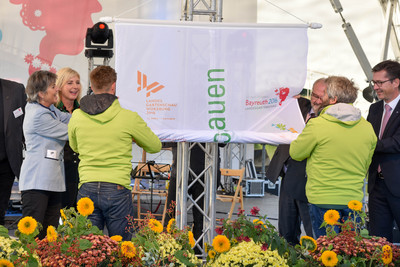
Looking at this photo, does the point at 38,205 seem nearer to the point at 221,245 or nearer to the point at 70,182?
the point at 70,182

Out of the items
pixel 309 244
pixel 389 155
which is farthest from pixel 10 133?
pixel 389 155

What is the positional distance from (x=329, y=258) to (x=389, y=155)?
1504 millimetres

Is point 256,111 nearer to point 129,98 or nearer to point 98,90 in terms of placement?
point 129,98

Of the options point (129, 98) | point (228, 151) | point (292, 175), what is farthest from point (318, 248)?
point (228, 151)

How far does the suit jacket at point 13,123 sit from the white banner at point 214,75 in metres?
0.80

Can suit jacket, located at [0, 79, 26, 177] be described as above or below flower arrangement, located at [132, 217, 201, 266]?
above

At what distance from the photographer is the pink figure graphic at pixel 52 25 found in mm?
7497

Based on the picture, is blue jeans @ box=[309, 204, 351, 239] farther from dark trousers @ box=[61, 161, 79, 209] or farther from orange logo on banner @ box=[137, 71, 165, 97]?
dark trousers @ box=[61, 161, 79, 209]

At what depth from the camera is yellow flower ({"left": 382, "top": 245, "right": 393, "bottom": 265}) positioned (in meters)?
1.93

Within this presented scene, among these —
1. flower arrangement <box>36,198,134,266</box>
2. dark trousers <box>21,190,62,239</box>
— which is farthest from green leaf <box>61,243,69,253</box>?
dark trousers <box>21,190,62,239</box>

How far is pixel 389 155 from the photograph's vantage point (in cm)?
322

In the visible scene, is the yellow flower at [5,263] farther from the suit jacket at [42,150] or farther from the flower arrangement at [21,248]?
the suit jacket at [42,150]

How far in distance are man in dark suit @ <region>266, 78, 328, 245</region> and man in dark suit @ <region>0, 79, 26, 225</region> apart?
1835 mm

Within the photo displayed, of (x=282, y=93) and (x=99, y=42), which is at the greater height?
(x=99, y=42)
